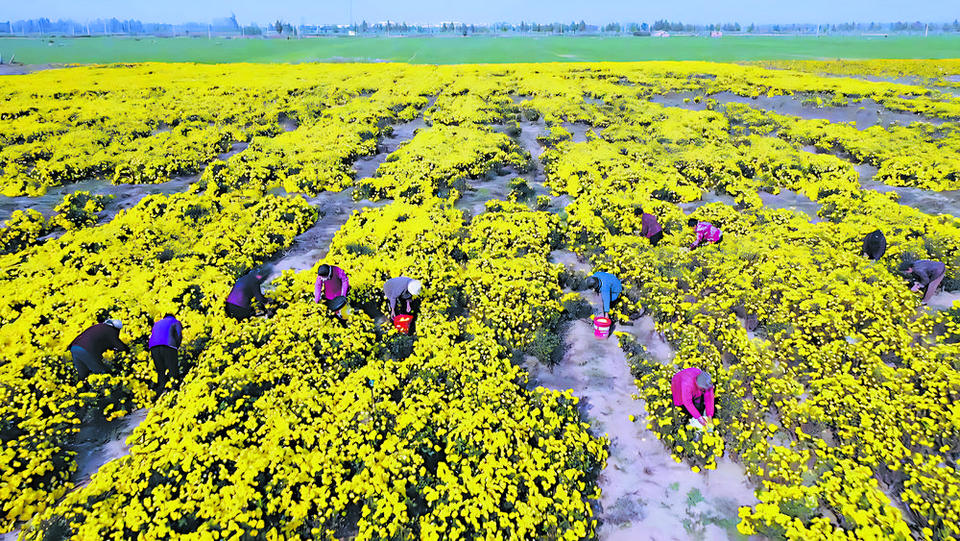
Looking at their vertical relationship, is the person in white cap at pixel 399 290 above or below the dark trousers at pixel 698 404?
above

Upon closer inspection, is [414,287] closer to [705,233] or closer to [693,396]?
[693,396]

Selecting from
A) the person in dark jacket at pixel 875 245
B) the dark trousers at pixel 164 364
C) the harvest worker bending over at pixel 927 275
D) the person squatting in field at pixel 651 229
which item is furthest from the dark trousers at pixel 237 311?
the person in dark jacket at pixel 875 245

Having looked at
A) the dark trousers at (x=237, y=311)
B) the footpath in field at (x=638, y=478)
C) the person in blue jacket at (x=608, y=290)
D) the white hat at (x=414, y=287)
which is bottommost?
the footpath in field at (x=638, y=478)

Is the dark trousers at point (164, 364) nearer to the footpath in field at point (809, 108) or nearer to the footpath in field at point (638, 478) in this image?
the footpath in field at point (638, 478)

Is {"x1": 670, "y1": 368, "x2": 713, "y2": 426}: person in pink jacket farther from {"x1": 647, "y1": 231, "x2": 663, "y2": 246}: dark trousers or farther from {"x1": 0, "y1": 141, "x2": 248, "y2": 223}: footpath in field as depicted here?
{"x1": 0, "y1": 141, "x2": 248, "y2": 223}: footpath in field

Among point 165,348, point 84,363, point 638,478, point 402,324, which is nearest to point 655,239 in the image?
point 402,324

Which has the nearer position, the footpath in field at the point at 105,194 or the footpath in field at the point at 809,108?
the footpath in field at the point at 105,194
